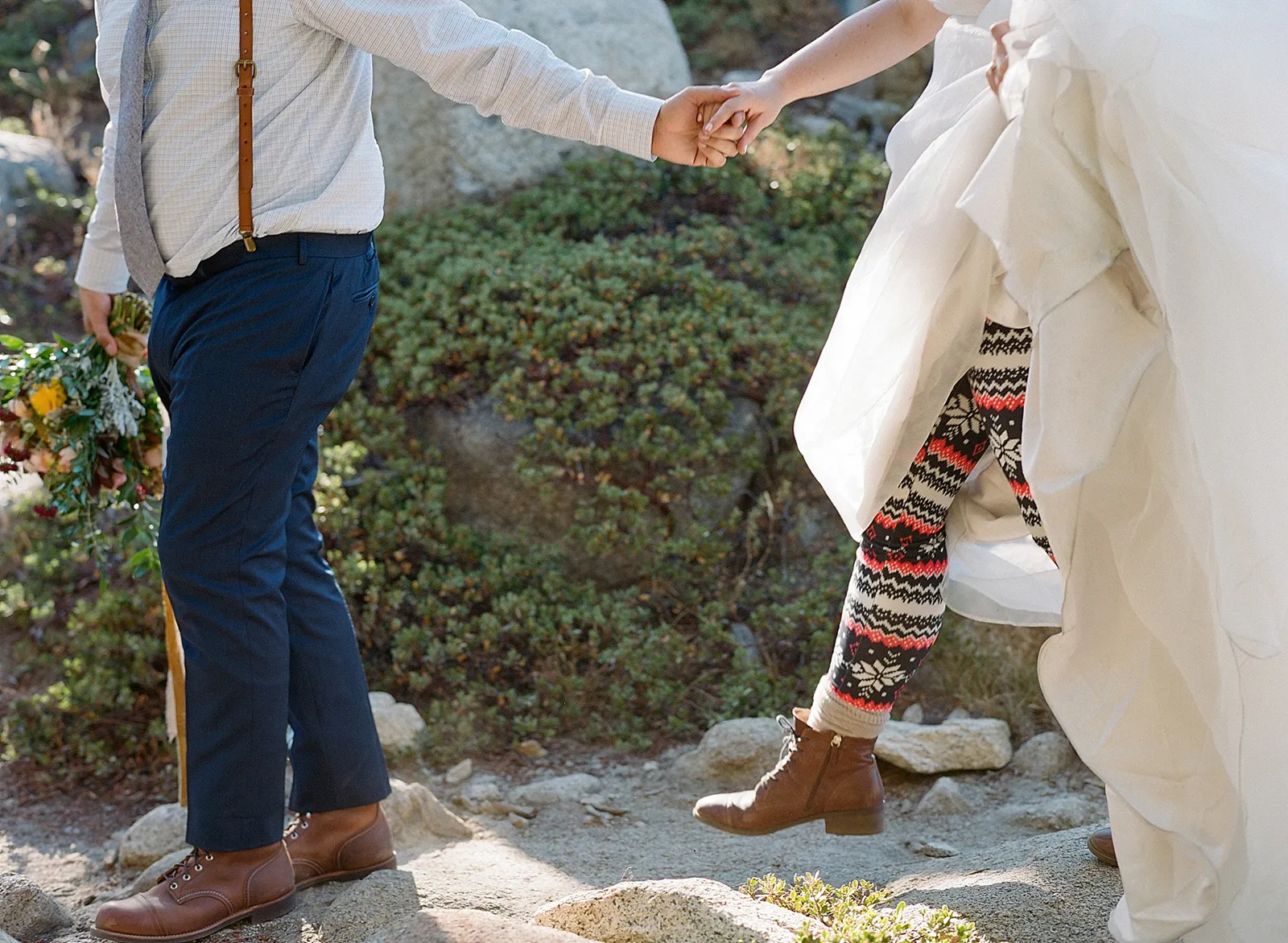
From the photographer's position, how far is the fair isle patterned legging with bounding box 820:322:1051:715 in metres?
2.22

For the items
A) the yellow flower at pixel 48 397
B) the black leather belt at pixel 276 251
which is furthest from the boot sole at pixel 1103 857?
the yellow flower at pixel 48 397

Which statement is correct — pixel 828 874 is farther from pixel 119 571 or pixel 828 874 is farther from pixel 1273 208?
pixel 119 571

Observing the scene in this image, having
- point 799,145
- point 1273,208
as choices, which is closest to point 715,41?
point 799,145

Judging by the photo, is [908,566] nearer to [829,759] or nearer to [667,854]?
[829,759]

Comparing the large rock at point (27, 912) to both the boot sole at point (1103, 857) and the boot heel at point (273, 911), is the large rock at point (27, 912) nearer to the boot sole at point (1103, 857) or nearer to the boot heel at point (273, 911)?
the boot heel at point (273, 911)

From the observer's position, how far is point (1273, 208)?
1811 millimetres

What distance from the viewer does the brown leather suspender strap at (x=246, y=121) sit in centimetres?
213

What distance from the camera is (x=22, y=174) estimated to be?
632 centimetres

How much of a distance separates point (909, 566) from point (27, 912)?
1.89 m

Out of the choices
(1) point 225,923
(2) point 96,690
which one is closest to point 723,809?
(1) point 225,923

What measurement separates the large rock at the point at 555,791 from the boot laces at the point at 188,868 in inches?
48.1

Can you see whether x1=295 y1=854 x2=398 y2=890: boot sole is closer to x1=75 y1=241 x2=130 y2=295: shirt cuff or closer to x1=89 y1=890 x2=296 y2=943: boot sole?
x1=89 y1=890 x2=296 y2=943: boot sole

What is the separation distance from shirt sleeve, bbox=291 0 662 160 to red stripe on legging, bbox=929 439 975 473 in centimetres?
76

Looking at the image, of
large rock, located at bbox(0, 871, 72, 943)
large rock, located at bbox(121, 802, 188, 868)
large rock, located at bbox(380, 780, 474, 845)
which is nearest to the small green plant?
large rock, located at bbox(380, 780, 474, 845)
